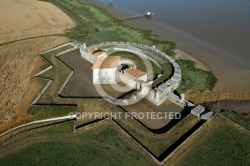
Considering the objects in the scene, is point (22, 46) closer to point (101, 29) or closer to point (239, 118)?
→ point (101, 29)

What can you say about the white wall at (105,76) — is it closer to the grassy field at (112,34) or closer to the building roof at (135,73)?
the building roof at (135,73)

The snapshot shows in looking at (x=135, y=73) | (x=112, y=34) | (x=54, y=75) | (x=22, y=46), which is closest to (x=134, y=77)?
(x=135, y=73)

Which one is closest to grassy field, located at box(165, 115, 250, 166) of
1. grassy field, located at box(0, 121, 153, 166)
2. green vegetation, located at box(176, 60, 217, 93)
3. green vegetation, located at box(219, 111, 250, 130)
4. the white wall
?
green vegetation, located at box(219, 111, 250, 130)

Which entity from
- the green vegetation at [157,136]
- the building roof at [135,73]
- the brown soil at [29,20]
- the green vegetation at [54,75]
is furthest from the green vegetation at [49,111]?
the brown soil at [29,20]

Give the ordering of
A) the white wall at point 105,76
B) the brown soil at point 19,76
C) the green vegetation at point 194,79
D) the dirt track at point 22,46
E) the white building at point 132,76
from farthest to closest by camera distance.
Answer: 1. the green vegetation at point 194,79
2. the white wall at point 105,76
3. the white building at point 132,76
4. the dirt track at point 22,46
5. the brown soil at point 19,76

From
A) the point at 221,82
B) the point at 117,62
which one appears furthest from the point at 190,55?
the point at 117,62

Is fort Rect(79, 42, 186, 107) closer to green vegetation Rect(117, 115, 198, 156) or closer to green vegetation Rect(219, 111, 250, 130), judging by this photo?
green vegetation Rect(117, 115, 198, 156)

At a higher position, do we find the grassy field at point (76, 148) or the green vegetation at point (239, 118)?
the green vegetation at point (239, 118)
